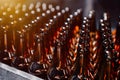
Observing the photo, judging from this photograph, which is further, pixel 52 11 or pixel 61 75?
pixel 52 11

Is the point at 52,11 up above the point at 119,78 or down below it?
above

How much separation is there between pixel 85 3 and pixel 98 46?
371 millimetres

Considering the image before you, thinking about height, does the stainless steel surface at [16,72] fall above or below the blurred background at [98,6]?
below

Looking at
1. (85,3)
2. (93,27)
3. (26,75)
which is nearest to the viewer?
(26,75)

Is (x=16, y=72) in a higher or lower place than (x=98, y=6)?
lower

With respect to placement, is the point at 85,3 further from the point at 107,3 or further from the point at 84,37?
the point at 84,37

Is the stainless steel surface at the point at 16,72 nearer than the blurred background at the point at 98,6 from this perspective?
Yes

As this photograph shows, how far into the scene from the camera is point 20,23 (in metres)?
1.52

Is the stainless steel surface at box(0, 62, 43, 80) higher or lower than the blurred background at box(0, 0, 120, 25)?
lower

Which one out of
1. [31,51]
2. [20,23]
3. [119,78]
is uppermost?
[20,23]

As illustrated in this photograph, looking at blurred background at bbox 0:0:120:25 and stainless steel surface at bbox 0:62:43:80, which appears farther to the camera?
blurred background at bbox 0:0:120:25

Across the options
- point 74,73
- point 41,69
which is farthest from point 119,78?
point 41,69

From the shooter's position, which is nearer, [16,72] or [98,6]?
[16,72]

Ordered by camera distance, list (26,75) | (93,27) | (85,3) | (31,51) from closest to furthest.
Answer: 1. (26,75)
2. (31,51)
3. (93,27)
4. (85,3)
